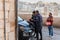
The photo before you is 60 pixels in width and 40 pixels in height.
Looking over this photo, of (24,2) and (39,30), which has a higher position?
(24,2)

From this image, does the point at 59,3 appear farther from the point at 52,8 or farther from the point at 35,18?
the point at 35,18

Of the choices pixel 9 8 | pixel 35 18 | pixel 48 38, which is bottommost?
pixel 48 38

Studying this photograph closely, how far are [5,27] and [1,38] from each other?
166 mm

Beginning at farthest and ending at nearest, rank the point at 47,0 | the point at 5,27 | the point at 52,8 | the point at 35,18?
1. the point at 52,8
2. the point at 47,0
3. the point at 35,18
4. the point at 5,27

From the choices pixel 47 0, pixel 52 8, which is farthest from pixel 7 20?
pixel 52 8

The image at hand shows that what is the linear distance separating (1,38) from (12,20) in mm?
300

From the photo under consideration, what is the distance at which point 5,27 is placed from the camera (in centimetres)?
258

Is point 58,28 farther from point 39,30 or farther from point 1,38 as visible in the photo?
point 1,38

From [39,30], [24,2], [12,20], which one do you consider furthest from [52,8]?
[12,20]

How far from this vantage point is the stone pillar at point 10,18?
258 cm

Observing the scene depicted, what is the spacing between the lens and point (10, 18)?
2619 millimetres

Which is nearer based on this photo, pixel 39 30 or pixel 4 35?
pixel 4 35

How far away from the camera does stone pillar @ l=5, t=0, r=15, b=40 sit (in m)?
2.58

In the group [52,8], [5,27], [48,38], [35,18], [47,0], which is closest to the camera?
[5,27]
